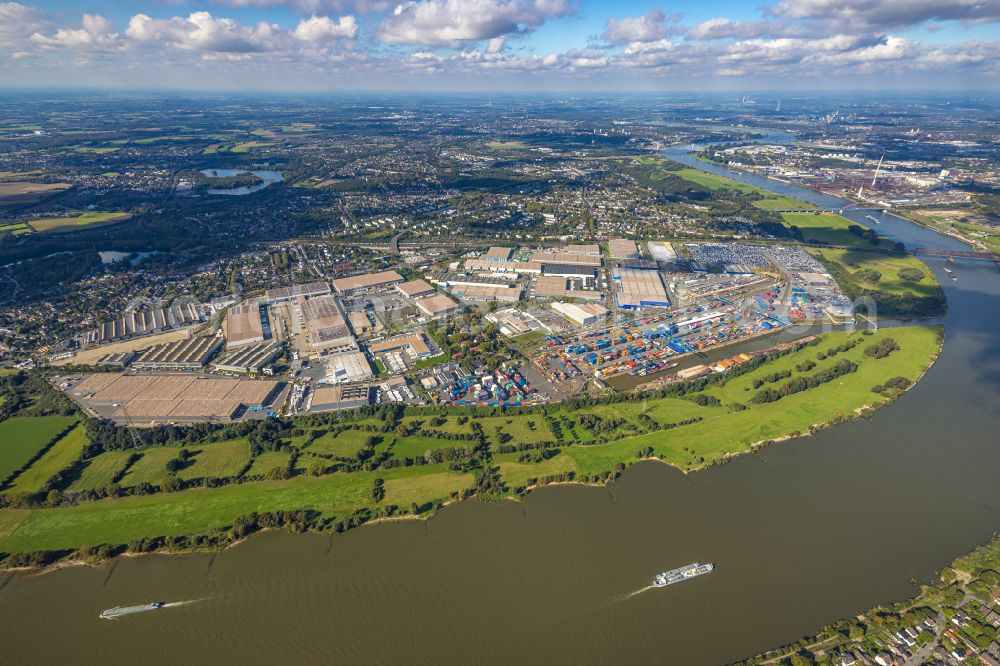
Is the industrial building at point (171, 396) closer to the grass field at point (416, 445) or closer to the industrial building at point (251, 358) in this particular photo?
the industrial building at point (251, 358)

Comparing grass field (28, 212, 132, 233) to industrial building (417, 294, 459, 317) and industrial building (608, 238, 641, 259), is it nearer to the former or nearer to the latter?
industrial building (417, 294, 459, 317)

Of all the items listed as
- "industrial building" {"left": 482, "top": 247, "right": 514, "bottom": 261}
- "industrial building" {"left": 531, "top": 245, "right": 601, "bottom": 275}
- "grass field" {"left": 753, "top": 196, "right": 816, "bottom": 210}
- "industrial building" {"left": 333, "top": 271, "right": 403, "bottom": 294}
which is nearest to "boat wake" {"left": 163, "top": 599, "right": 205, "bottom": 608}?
"industrial building" {"left": 333, "top": 271, "right": 403, "bottom": 294}

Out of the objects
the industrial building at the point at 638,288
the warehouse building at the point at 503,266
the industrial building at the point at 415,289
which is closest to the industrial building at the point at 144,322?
the industrial building at the point at 415,289

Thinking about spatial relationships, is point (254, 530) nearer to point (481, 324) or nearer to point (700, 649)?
point (700, 649)

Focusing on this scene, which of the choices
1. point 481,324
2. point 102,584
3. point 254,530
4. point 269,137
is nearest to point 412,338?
point 481,324

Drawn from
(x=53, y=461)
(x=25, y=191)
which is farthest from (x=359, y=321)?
(x=25, y=191)

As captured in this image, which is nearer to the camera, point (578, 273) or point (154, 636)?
point (154, 636)
